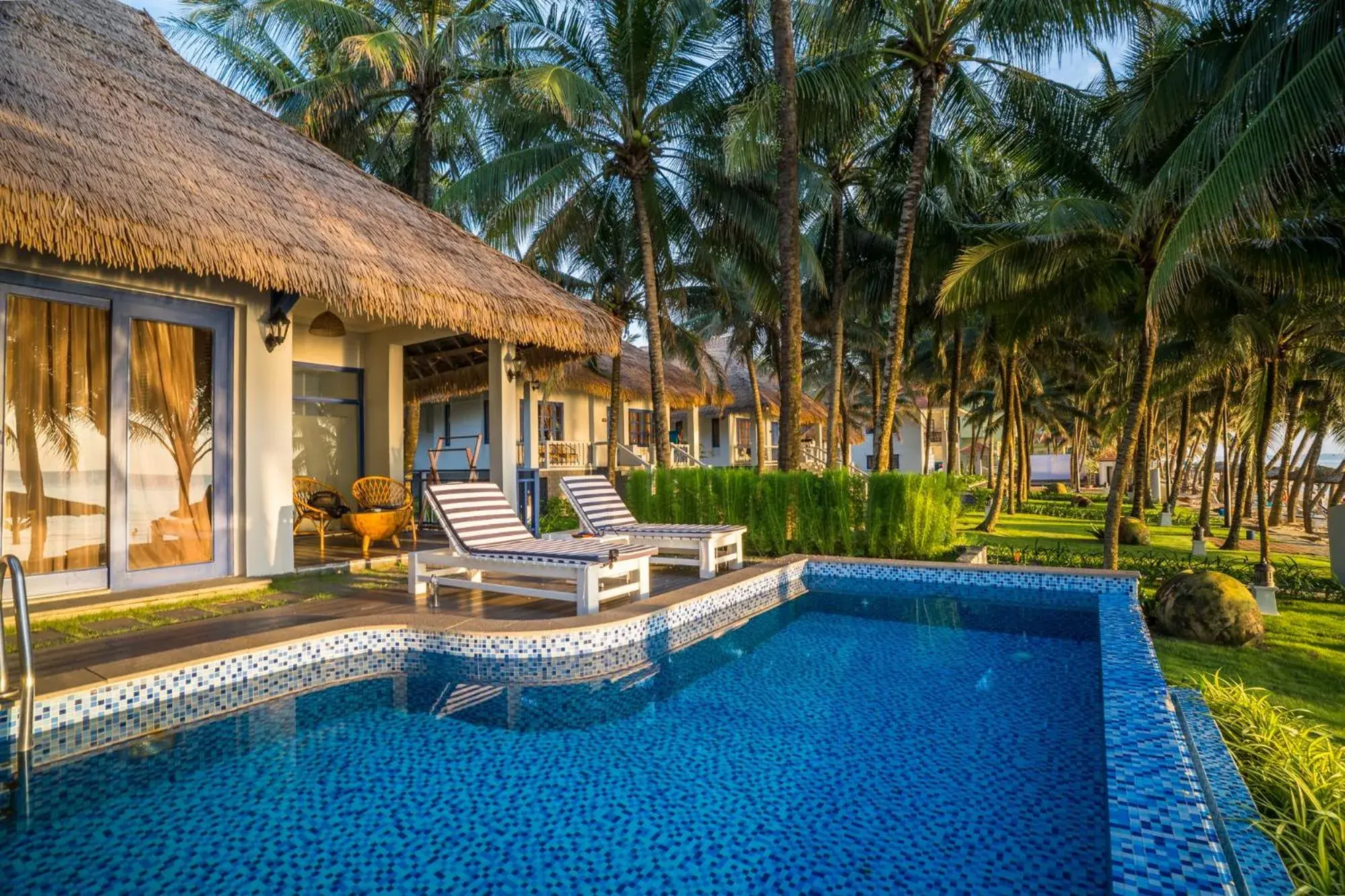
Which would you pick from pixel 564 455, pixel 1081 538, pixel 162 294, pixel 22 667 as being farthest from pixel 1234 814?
pixel 564 455

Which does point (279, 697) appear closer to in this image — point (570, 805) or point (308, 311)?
point (570, 805)

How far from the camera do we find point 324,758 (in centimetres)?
337

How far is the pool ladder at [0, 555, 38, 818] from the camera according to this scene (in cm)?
290

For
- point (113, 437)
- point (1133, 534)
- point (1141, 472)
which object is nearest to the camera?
point (113, 437)

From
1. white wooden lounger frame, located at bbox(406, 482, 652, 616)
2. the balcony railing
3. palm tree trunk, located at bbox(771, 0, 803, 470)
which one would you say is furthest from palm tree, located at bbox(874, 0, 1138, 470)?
the balcony railing

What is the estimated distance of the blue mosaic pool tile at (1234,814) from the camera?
2.01 m

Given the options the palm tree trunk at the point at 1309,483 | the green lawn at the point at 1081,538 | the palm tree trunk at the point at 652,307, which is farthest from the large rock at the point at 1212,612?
the palm tree trunk at the point at 1309,483

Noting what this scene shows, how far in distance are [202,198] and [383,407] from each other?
440 centimetres

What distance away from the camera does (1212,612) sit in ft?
19.5

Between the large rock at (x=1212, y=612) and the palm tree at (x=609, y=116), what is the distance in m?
6.30

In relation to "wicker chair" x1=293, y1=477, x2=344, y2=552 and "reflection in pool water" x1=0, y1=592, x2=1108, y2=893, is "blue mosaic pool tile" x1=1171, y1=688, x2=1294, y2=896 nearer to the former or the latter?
"reflection in pool water" x1=0, y1=592, x2=1108, y2=893

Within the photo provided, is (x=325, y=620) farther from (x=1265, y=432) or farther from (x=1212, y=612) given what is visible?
(x=1265, y=432)

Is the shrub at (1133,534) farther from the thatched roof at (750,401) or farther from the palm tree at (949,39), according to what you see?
the thatched roof at (750,401)

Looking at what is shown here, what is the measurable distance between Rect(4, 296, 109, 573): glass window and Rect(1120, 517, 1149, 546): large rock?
1526 cm
